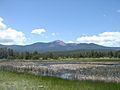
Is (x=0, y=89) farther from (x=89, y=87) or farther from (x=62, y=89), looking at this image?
(x=89, y=87)

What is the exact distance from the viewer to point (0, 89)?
83.8ft

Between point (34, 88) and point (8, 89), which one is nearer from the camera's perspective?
point (8, 89)

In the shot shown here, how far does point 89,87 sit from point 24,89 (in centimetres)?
731

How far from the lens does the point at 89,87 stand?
29906 millimetres

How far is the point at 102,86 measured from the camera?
3067 cm

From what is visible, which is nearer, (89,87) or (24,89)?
(24,89)

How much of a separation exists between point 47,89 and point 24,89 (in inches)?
90.7

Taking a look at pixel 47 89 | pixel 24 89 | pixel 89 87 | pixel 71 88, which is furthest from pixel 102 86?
pixel 24 89

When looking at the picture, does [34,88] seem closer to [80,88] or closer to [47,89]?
[47,89]

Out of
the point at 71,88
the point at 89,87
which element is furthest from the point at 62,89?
the point at 89,87

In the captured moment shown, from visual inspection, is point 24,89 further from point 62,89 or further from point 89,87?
point 89,87

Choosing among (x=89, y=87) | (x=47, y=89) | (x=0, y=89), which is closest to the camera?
(x=0, y=89)

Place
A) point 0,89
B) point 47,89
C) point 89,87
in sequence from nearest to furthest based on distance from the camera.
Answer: point 0,89 < point 47,89 < point 89,87

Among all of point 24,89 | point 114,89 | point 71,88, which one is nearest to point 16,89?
point 24,89
